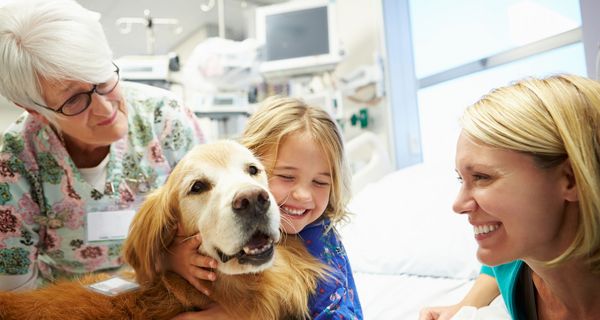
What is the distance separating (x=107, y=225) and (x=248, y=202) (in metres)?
0.86

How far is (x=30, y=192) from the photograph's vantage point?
58.3 inches

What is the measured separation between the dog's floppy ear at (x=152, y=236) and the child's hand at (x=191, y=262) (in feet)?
0.07

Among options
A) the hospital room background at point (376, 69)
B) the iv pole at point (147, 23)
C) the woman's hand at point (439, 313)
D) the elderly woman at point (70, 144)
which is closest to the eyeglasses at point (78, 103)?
the elderly woman at point (70, 144)

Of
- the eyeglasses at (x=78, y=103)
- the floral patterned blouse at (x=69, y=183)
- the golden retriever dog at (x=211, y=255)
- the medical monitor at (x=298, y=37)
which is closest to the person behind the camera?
the golden retriever dog at (x=211, y=255)

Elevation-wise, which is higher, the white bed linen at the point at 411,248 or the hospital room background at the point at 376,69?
the hospital room background at the point at 376,69

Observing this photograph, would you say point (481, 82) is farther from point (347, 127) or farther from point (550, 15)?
point (347, 127)

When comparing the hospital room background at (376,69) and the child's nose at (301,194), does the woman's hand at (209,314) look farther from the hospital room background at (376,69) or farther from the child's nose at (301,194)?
the hospital room background at (376,69)

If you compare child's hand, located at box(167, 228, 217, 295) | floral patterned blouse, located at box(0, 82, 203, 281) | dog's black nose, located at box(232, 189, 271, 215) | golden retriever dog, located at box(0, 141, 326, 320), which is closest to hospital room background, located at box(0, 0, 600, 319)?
floral patterned blouse, located at box(0, 82, 203, 281)

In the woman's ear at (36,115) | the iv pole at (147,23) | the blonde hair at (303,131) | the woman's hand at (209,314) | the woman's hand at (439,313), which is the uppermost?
the iv pole at (147,23)

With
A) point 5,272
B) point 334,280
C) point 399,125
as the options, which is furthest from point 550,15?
point 5,272

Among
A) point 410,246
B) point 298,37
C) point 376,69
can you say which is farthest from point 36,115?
point 376,69

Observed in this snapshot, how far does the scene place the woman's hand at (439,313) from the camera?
1273mm

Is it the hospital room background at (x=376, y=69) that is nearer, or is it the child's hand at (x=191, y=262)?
the child's hand at (x=191, y=262)

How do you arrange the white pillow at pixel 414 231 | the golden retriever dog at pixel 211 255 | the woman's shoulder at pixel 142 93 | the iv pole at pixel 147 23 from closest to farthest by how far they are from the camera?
the golden retriever dog at pixel 211 255 < the woman's shoulder at pixel 142 93 < the white pillow at pixel 414 231 < the iv pole at pixel 147 23
